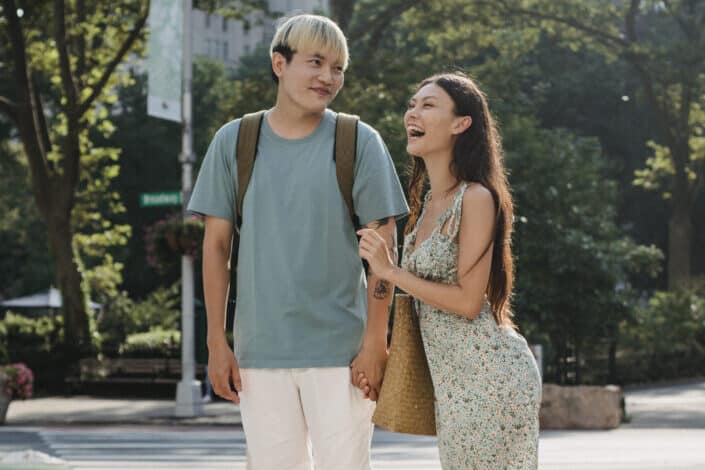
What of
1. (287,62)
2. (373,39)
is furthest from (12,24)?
(287,62)

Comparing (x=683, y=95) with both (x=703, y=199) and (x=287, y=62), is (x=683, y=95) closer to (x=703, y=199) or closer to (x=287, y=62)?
(x=703, y=199)

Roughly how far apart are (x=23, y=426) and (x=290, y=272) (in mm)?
16440

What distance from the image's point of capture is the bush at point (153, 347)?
2714 cm

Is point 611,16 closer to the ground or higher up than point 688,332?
higher up

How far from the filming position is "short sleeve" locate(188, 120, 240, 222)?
424 cm

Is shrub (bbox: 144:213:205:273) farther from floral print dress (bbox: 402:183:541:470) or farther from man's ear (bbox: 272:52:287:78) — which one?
floral print dress (bbox: 402:183:541:470)

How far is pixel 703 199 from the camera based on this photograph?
4978 cm

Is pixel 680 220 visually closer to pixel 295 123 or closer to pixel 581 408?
pixel 581 408

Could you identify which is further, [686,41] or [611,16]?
[611,16]

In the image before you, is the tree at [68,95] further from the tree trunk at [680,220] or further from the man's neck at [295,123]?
the man's neck at [295,123]

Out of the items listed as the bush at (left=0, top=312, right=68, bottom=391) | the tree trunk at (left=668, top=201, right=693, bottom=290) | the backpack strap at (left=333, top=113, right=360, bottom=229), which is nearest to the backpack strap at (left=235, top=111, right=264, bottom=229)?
the backpack strap at (left=333, top=113, right=360, bottom=229)

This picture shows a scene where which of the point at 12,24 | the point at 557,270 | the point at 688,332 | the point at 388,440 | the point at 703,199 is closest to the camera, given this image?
the point at 388,440

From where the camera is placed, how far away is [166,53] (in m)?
21.4

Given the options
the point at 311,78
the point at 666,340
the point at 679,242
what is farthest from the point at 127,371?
the point at 311,78
